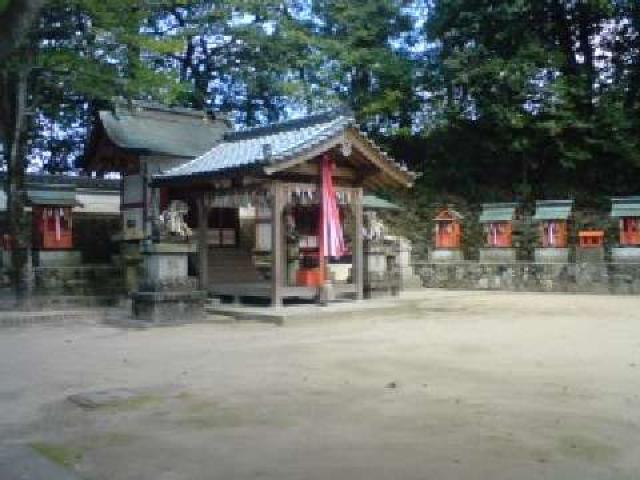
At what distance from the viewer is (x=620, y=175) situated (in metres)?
25.1

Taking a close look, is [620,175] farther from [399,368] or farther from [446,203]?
[399,368]

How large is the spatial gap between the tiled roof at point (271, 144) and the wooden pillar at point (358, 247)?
122 cm

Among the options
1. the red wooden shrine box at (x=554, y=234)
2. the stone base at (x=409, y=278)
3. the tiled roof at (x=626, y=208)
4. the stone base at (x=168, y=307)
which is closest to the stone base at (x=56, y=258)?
the stone base at (x=168, y=307)

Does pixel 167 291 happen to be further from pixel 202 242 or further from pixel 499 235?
pixel 499 235

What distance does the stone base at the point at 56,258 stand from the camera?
55.3 feet

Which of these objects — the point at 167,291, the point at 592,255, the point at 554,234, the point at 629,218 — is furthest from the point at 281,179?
the point at 629,218

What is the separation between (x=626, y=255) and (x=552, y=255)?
221 cm

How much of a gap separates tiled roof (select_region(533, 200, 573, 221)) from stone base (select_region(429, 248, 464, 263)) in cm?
339

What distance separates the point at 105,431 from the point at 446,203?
23.7 meters

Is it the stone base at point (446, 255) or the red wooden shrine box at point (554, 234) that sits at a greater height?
the red wooden shrine box at point (554, 234)

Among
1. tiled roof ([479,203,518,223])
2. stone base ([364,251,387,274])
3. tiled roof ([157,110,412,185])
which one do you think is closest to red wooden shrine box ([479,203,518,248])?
tiled roof ([479,203,518,223])

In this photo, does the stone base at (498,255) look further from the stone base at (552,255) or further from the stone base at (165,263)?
the stone base at (165,263)

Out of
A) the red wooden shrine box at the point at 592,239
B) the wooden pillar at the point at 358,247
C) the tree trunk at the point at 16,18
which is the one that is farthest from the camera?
the red wooden shrine box at the point at 592,239

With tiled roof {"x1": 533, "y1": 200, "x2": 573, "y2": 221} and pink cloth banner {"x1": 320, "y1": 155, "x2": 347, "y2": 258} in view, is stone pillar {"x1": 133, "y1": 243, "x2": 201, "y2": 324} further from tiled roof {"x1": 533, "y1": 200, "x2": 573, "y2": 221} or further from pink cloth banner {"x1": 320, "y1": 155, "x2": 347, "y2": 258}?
tiled roof {"x1": 533, "y1": 200, "x2": 573, "y2": 221}
